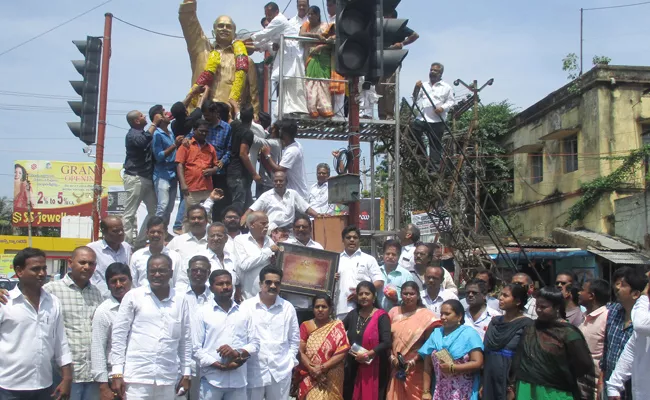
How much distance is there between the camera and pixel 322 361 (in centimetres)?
690

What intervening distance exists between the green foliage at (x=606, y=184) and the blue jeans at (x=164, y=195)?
561 inches

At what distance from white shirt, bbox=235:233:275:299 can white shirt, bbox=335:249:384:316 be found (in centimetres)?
92

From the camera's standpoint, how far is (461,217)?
48.2ft

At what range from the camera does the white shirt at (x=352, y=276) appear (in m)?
7.67

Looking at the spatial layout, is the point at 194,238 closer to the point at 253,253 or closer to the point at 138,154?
the point at 253,253

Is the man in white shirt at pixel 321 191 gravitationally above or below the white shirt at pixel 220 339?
above

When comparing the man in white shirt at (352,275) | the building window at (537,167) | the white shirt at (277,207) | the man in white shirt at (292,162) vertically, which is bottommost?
the man in white shirt at (352,275)

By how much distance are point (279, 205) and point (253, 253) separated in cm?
143

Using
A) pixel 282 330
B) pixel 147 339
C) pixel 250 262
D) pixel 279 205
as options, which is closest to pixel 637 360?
pixel 282 330

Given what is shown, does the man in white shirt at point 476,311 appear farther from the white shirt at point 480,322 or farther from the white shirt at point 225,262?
the white shirt at point 225,262

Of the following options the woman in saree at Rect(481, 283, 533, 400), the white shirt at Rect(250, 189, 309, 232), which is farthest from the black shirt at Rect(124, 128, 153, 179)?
the woman in saree at Rect(481, 283, 533, 400)

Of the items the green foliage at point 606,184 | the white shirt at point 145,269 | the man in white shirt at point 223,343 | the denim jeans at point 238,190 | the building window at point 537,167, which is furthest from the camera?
the building window at point 537,167

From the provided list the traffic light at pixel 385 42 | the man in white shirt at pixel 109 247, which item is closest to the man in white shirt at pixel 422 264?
the traffic light at pixel 385 42

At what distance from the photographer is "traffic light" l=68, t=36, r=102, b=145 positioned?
32.4ft
